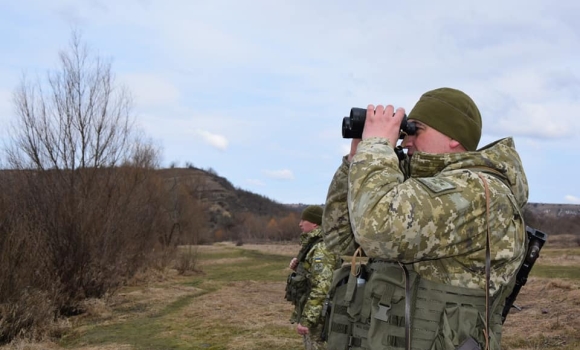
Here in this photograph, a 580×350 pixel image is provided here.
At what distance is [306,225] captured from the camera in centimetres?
562

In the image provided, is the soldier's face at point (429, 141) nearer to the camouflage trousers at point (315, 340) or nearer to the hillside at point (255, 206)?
the camouflage trousers at point (315, 340)

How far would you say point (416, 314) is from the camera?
1998mm

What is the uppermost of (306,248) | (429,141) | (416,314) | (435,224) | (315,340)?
(429,141)

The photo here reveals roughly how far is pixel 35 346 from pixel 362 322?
7.54 metres

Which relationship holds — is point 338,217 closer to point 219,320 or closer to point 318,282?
point 318,282

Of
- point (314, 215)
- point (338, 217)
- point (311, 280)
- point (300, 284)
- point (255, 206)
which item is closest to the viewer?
point (338, 217)

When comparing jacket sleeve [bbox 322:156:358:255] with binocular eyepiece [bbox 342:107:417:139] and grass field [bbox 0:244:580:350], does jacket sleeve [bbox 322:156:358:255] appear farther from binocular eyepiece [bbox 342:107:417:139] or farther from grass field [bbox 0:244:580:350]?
grass field [bbox 0:244:580:350]

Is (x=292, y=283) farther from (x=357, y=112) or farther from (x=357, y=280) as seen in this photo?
(x=357, y=112)

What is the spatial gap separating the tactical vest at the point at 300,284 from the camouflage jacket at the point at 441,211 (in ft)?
10.6

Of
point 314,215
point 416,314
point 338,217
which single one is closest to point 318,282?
point 314,215

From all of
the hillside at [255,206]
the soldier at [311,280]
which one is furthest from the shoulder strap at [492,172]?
the hillside at [255,206]

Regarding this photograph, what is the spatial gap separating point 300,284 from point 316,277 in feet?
1.17

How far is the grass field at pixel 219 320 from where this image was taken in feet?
27.5

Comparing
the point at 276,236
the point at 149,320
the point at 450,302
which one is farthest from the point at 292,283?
the point at 276,236
